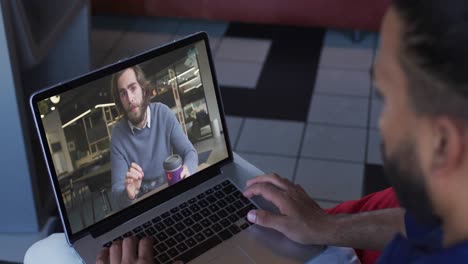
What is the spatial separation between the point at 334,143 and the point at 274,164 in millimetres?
269

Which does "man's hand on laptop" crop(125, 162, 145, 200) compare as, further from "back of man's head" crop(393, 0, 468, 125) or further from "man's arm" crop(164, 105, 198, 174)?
"back of man's head" crop(393, 0, 468, 125)

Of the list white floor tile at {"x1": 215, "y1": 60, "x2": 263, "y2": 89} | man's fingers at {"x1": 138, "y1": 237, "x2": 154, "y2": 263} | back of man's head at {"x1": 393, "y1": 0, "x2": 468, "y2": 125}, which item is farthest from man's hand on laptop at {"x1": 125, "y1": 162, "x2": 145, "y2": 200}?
white floor tile at {"x1": 215, "y1": 60, "x2": 263, "y2": 89}

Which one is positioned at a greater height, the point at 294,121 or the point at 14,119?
the point at 14,119

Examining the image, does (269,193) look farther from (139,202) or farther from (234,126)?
(234,126)

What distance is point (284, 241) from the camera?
1.05 metres

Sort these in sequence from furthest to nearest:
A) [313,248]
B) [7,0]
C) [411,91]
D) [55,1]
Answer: [55,1] < [7,0] < [313,248] < [411,91]

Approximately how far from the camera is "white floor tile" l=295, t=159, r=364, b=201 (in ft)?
7.18

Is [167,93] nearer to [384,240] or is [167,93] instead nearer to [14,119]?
[384,240]

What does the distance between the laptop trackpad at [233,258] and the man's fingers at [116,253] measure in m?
0.15

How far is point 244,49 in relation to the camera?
3.03m

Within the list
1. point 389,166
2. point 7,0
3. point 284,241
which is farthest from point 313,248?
point 7,0

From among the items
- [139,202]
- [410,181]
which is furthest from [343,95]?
[410,181]

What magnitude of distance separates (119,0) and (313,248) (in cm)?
236

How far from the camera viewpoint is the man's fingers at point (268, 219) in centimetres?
105
